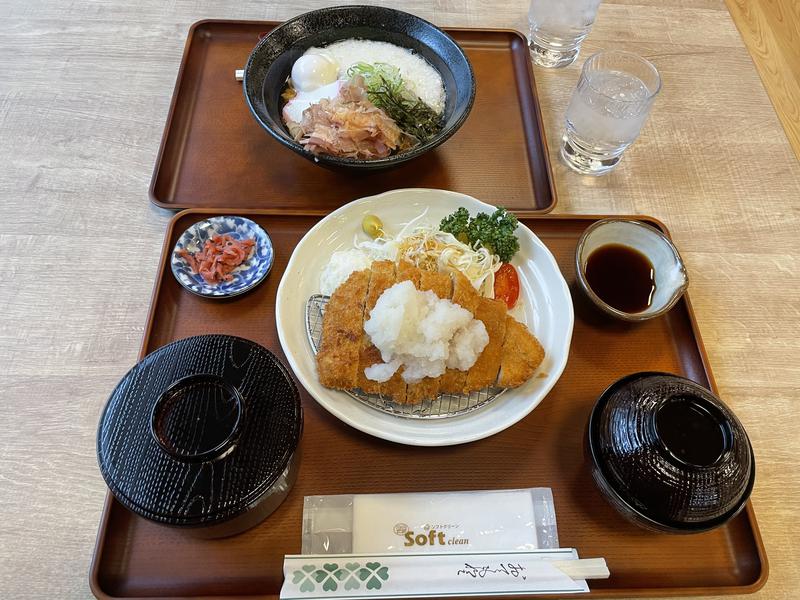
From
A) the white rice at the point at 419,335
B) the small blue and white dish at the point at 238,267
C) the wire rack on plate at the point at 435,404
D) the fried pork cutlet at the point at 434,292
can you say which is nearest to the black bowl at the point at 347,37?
the small blue and white dish at the point at 238,267

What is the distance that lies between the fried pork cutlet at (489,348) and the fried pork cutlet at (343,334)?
1.14ft

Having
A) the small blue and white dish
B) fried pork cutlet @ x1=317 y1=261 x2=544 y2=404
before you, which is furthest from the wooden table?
fried pork cutlet @ x1=317 y1=261 x2=544 y2=404

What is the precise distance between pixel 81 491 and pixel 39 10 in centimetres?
242

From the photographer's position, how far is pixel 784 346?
1806mm

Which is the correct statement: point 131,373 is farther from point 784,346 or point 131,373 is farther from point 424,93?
point 784,346

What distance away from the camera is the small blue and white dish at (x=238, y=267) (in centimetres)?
170

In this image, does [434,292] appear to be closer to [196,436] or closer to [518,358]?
[518,358]

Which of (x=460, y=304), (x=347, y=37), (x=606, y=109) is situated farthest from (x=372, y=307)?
(x=347, y=37)

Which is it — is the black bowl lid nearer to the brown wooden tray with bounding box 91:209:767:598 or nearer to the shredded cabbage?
the brown wooden tray with bounding box 91:209:767:598

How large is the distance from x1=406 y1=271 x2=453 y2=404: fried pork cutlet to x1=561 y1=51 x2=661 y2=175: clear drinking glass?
2.98ft

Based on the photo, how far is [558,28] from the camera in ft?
8.09

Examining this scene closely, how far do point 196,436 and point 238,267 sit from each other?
79cm

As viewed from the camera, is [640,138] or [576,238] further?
[640,138]

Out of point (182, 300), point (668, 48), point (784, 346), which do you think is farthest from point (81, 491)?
point (668, 48)
